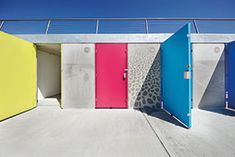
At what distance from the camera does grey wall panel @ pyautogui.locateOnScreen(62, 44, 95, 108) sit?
419 cm

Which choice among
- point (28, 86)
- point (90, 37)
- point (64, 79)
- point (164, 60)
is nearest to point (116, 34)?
point (90, 37)

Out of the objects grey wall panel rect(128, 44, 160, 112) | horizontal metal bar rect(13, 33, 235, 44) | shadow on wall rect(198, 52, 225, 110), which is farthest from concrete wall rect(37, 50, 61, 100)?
shadow on wall rect(198, 52, 225, 110)

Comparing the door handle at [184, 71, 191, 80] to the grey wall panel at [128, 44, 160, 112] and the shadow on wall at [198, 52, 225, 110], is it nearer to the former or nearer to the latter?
the grey wall panel at [128, 44, 160, 112]

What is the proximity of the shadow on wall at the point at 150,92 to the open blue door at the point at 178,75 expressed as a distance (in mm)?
169

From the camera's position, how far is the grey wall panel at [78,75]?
165 inches

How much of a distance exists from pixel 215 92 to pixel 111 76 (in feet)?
11.4

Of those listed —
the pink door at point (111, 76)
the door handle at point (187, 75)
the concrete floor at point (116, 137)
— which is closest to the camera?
the concrete floor at point (116, 137)

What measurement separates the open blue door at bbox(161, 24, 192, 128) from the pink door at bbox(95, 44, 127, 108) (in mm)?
1279

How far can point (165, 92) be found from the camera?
3.89 m

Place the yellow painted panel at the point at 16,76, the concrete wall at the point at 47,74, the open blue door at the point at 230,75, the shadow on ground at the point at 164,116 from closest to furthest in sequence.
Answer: the shadow on ground at the point at 164,116 → the yellow painted panel at the point at 16,76 → the open blue door at the point at 230,75 → the concrete wall at the point at 47,74

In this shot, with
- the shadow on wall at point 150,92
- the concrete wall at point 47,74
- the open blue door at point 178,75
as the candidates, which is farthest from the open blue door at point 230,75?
the concrete wall at point 47,74

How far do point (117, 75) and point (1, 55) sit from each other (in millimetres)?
3123

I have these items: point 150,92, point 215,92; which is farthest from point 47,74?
point 215,92

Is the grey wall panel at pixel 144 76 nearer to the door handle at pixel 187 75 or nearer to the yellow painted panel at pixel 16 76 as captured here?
the door handle at pixel 187 75
